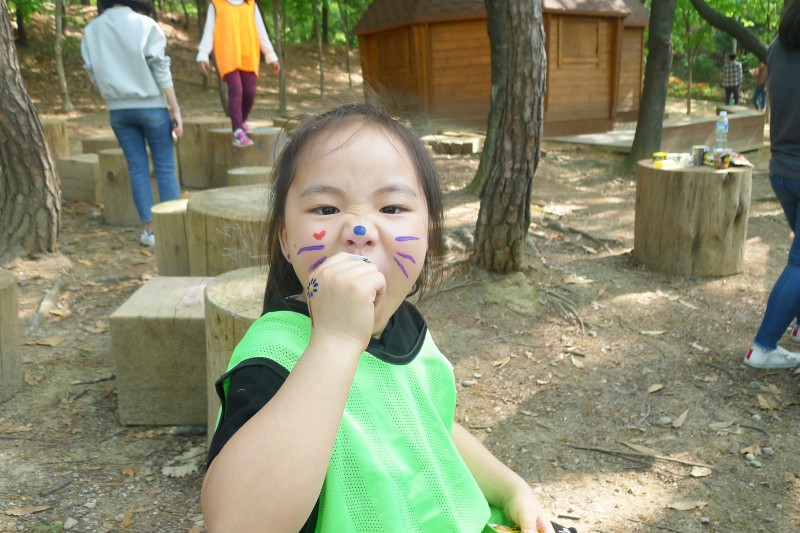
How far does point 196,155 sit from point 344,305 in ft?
25.2

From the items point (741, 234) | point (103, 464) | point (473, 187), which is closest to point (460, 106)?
point (473, 187)

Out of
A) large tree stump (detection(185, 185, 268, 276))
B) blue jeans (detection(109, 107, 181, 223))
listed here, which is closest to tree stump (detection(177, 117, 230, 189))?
blue jeans (detection(109, 107, 181, 223))

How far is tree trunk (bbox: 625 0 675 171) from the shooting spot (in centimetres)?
870

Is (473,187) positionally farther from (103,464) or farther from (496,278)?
(103,464)

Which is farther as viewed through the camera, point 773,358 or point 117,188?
point 117,188

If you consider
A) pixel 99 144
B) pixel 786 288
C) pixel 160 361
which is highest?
pixel 99 144

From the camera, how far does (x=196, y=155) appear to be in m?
8.25

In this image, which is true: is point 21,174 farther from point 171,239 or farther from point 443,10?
point 443,10

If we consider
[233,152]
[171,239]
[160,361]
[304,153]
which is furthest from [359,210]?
[233,152]

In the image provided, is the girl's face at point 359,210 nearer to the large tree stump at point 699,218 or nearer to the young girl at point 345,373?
the young girl at point 345,373

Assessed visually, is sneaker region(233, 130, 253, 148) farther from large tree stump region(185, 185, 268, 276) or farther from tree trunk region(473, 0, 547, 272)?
tree trunk region(473, 0, 547, 272)

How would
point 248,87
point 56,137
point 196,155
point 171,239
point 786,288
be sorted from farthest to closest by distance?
1. point 56,137
2. point 196,155
3. point 248,87
4. point 171,239
5. point 786,288

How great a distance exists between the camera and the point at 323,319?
1.04 m

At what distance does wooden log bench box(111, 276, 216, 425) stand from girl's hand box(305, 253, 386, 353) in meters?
2.19
